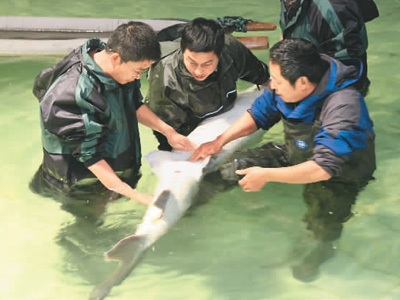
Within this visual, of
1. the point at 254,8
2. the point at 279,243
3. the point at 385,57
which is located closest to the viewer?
the point at 279,243

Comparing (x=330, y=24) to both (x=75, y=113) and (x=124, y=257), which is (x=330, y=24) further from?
(x=124, y=257)

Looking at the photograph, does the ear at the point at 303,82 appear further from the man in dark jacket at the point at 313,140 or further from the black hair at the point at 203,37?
the black hair at the point at 203,37

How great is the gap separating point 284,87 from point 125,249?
3.96ft

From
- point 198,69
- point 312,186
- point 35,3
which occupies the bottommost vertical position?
point 35,3

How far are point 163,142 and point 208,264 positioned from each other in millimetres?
1211

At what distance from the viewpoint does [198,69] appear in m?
3.88

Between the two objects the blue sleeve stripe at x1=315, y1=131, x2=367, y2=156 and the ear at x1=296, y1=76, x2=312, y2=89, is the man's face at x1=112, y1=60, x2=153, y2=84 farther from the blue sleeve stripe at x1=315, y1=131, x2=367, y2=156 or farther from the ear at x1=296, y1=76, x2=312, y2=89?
the blue sleeve stripe at x1=315, y1=131, x2=367, y2=156

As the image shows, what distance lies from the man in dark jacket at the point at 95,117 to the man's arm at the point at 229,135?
42 cm

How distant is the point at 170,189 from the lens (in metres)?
3.57

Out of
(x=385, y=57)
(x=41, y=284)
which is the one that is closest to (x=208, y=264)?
(x=41, y=284)

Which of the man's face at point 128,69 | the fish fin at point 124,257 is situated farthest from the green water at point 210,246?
the man's face at point 128,69

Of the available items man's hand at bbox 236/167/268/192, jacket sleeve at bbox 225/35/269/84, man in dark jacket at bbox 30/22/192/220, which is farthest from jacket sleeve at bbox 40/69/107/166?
jacket sleeve at bbox 225/35/269/84

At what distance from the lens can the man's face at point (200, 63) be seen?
3809 mm

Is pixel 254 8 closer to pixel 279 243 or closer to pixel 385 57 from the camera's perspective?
pixel 385 57
